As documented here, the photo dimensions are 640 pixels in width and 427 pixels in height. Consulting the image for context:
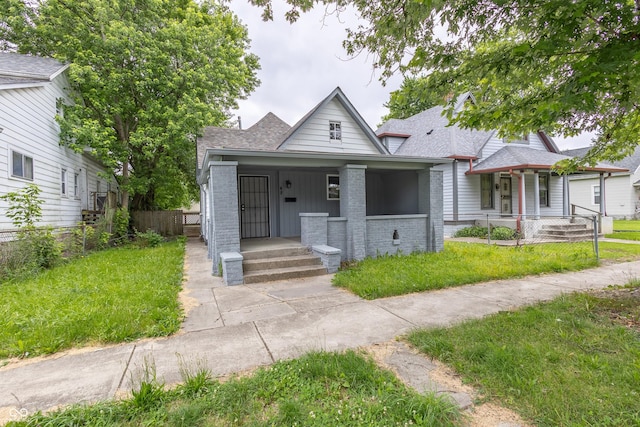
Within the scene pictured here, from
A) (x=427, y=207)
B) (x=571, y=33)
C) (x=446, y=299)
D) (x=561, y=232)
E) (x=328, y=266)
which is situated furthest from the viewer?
(x=561, y=232)

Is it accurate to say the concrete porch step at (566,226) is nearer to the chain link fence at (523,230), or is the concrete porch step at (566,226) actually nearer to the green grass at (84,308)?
the chain link fence at (523,230)

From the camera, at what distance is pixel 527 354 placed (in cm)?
280

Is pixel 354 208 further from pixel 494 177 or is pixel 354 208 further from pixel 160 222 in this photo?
pixel 160 222

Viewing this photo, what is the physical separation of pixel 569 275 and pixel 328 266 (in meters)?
5.21

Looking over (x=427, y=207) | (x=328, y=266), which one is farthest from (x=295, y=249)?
(x=427, y=207)

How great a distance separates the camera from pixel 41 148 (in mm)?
9156

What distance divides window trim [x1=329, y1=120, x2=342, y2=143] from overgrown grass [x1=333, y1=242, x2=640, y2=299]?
5750mm

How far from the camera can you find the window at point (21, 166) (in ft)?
25.6

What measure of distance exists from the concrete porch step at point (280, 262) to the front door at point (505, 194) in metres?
11.3

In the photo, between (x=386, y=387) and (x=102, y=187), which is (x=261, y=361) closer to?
(x=386, y=387)

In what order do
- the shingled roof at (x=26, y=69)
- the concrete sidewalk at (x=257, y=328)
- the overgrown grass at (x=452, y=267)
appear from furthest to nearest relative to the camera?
the shingled roof at (x=26, y=69), the overgrown grass at (x=452, y=267), the concrete sidewalk at (x=257, y=328)

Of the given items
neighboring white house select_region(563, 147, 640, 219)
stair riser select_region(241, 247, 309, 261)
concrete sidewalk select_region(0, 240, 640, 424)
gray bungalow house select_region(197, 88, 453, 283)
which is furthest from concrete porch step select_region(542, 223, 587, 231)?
stair riser select_region(241, 247, 309, 261)

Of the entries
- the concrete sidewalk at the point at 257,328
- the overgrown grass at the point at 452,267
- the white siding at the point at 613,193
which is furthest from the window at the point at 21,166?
the white siding at the point at 613,193

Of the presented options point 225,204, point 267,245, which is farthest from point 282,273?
point 225,204
